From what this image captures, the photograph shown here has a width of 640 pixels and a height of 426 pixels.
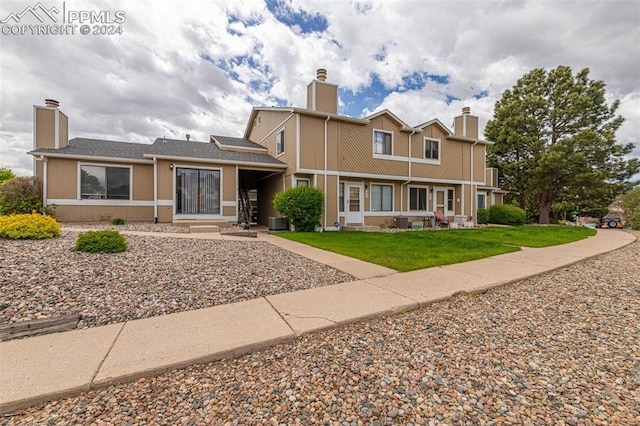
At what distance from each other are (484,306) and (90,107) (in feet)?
69.5

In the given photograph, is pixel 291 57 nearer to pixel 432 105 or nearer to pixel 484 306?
pixel 432 105

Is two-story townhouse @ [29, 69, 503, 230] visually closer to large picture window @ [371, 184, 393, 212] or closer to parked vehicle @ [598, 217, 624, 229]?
large picture window @ [371, 184, 393, 212]

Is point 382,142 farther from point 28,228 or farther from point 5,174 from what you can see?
point 5,174

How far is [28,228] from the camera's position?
5906mm

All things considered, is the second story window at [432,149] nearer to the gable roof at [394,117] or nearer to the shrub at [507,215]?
the gable roof at [394,117]

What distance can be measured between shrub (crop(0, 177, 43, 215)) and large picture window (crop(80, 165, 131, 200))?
1486mm

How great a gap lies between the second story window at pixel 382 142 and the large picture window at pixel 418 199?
2989 mm

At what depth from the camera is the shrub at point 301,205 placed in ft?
37.7

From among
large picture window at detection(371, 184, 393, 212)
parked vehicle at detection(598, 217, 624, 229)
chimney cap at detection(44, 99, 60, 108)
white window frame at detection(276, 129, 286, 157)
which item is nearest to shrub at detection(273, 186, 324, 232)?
white window frame at detection(276, 129, 286, 157)

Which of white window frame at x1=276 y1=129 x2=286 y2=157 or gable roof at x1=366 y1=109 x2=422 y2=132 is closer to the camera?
white window frame at x1=276 y1=129 x2=286 y2=157

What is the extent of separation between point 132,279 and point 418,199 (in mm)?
15100

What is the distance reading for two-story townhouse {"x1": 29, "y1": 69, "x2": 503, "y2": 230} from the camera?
11883 mm

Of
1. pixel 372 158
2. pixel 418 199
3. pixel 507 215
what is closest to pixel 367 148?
pixel 372 158

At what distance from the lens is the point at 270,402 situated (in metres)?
1.96
